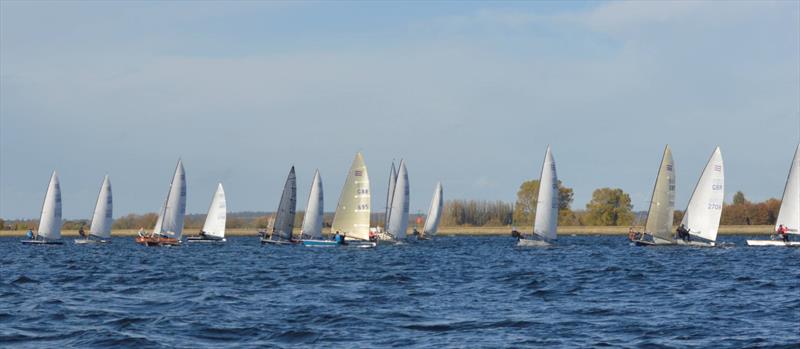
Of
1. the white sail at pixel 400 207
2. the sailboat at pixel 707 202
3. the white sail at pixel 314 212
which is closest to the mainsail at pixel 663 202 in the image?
the sailboat at pixel 707 202

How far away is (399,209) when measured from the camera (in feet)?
315

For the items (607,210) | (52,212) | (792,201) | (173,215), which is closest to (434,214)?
(173,215)

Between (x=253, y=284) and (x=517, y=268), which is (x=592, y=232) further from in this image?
(x=253, y=284)

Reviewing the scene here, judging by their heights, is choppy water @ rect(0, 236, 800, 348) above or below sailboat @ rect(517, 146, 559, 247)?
below

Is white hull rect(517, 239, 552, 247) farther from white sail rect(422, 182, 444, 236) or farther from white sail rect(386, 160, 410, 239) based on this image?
white sail rect(422, 182, 444, 236)

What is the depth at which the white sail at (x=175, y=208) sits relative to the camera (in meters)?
95.0

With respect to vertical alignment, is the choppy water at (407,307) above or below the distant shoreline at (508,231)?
below

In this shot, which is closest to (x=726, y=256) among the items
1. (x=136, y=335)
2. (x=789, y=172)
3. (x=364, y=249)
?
(x=789, y=172)

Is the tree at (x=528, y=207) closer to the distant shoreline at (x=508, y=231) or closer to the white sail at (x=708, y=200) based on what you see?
the distant shoreline at (x=508, y=231)

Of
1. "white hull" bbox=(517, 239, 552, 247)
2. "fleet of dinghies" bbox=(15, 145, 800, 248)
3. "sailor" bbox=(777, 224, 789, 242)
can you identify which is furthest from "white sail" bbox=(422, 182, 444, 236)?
"sailor" bbox=(777, 224, 789, 242)

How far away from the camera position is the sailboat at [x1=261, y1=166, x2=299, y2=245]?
9650 centimetres

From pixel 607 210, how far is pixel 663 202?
10872 centimetres

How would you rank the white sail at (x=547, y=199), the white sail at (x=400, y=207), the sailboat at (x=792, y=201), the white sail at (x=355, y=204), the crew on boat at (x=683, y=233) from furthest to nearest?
the white sail at (x=400, y=207) < the white sail at (x=355, y=204) < the white sail at (x=547, y=199) < the sailboat at (x=792, y=201) < the crew on boat at (x=683, y=233)

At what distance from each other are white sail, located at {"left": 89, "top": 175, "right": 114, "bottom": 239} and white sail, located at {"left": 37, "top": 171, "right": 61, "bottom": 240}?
3.14 m
